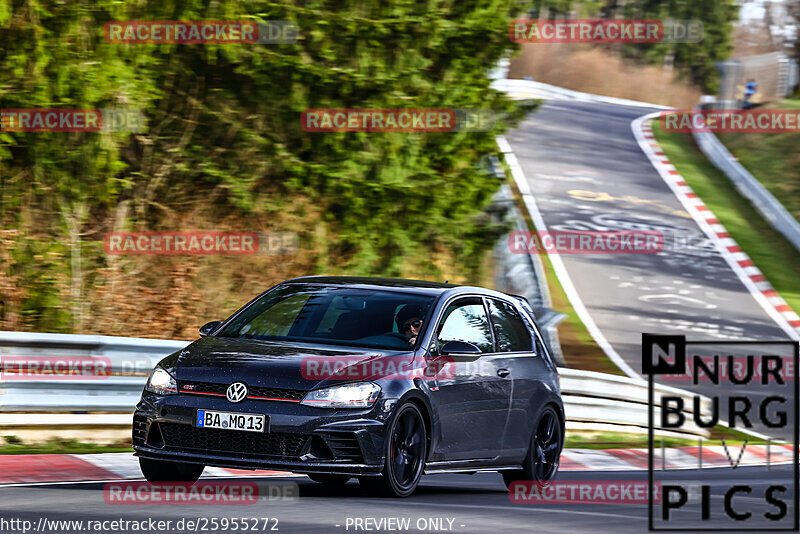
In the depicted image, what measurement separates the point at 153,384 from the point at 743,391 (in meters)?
13.8

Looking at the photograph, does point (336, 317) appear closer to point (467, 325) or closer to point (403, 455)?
point (467, 325)

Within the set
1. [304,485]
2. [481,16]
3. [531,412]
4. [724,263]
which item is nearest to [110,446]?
[304,485]

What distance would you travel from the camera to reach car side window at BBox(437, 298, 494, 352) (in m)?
9.88

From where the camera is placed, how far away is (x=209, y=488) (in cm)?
898

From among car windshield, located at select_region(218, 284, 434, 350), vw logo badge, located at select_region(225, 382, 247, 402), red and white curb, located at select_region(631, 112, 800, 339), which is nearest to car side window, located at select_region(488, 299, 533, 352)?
car windshield, located at select_region(218, 284, 434, 350)

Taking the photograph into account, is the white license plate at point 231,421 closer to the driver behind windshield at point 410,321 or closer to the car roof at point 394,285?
the driver behind windshield at point 410,321

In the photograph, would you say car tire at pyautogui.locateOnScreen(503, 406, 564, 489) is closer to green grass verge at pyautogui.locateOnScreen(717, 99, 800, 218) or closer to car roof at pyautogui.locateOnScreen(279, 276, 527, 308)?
car roof at pyautogui.locateOnScreen(279, 276, 527, 308)

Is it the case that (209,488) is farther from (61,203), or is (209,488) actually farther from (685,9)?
(685,9)

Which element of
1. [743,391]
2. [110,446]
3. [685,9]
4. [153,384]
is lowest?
[743,391]

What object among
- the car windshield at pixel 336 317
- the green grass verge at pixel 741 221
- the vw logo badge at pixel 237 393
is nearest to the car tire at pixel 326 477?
the vw logo badge at pixel 237 393

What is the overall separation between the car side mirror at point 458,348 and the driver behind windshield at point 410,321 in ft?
0.72

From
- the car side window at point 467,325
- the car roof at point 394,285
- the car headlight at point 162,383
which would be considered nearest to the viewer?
the car headlight at point 162,383

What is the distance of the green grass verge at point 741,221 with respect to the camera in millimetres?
29969

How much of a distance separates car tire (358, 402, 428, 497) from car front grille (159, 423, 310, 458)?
1.71ft
